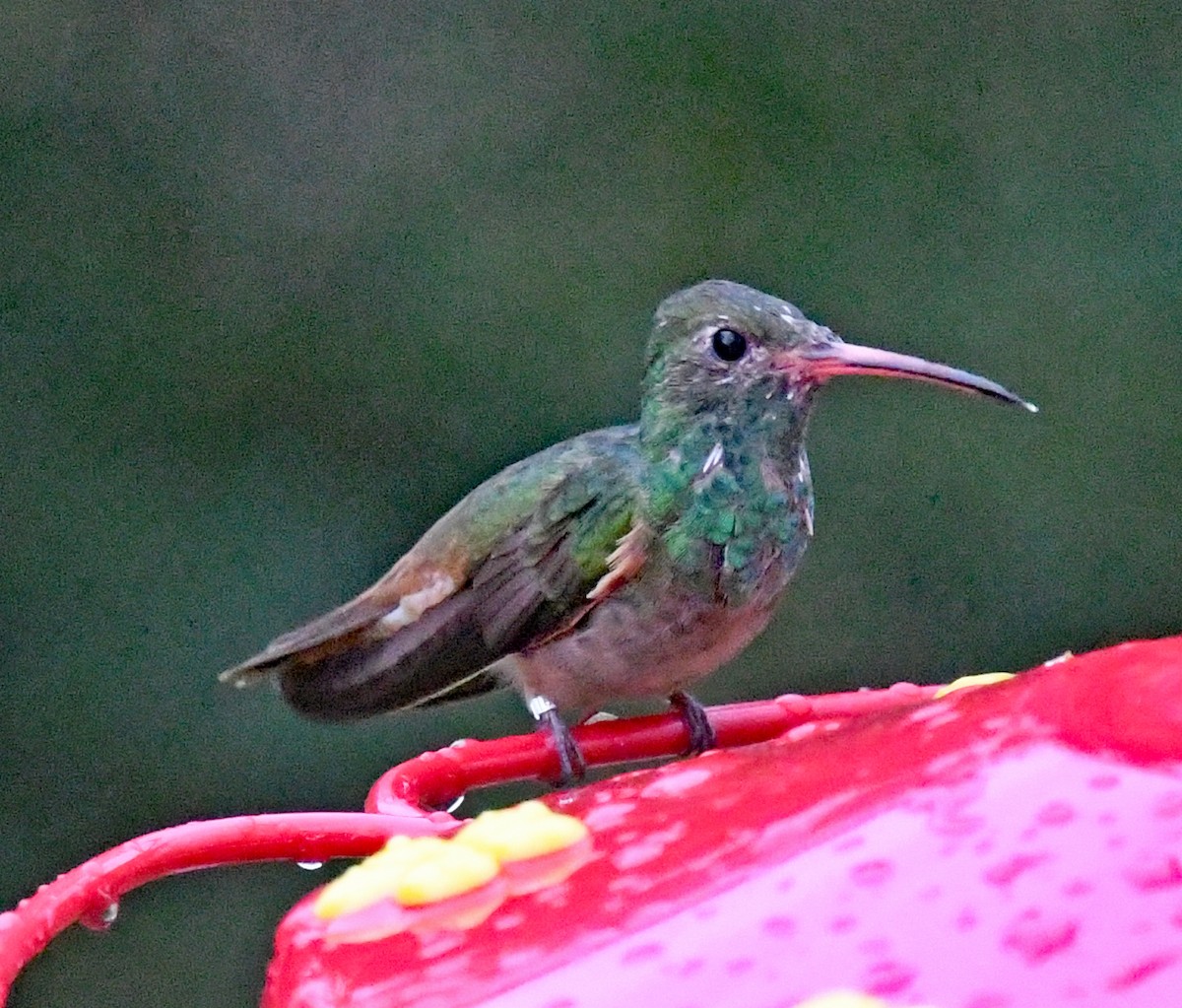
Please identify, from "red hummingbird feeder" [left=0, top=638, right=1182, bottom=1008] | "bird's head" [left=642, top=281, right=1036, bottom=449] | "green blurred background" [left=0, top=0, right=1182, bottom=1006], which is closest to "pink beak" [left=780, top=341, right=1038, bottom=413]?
"bird's head" [left=642, top=281, right=1036, bottom=449]

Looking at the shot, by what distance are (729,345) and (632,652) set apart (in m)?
0.28

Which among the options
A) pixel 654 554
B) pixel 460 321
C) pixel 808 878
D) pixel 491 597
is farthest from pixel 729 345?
pixel 460 321

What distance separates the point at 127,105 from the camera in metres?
2.28

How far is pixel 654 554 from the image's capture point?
1290mm

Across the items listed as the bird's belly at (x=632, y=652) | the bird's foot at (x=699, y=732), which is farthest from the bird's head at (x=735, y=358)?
the bird's foot at (x=699, y=732)

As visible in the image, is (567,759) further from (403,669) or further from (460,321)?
(460,321)

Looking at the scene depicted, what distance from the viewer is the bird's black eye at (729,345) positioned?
1307mm

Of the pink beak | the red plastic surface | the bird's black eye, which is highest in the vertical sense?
the bird's black eye

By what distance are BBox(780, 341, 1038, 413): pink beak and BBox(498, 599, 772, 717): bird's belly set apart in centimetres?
21

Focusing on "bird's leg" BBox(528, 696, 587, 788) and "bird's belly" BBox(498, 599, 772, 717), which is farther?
"bird's belly" BBox(498, 599, 772, 717)

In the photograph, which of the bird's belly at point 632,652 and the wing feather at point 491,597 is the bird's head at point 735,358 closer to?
the wing feather at point 491,597

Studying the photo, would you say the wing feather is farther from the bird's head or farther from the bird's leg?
the bird's leg

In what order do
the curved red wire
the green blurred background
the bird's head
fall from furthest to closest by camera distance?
the green blurred background, the bird's head, the curved red wire

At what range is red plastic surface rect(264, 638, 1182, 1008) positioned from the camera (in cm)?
42
